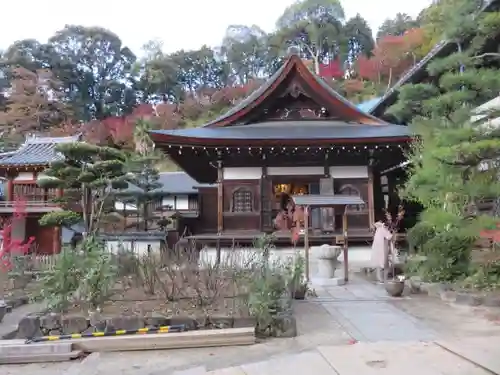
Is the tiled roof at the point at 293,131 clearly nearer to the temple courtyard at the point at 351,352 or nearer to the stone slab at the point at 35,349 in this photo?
the temple courtyard at the point at 351,352

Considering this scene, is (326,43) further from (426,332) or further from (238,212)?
(426,332)

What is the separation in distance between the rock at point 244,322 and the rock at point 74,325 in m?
2.08

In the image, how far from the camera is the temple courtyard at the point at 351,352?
4816mm

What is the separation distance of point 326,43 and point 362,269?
46.4 m

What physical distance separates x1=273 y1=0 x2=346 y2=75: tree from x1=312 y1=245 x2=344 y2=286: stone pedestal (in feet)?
149

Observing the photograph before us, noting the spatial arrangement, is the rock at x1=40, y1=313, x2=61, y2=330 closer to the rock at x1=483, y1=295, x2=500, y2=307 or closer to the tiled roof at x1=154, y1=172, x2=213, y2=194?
the rock at x1=483, y1=295, x2=500, y2=307

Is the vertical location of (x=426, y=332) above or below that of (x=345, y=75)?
below

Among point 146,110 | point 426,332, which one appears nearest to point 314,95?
point 426,332

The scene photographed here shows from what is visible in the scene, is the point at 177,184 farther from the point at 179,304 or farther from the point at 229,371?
the point at 229,371

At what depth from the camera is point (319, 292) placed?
31.7 ft

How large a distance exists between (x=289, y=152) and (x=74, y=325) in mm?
9722

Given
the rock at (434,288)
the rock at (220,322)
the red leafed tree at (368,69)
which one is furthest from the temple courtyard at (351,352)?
the red leafed tree at (368,69)

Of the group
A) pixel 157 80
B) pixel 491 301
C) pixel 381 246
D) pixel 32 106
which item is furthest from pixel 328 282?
pixel 157 80

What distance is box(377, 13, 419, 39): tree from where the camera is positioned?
163ft
